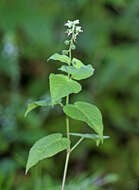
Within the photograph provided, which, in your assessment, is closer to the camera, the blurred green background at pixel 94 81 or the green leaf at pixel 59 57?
the green leaf at pixel 59 57

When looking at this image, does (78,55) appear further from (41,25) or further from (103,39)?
(41,25)

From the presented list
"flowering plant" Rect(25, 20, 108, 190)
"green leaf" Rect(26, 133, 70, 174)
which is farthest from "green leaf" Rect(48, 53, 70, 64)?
"green leaf" Rect(26, 133, 70, 174)

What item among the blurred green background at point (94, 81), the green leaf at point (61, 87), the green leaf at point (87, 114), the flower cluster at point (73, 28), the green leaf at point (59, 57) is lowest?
the blurred green background at point (94, 81)

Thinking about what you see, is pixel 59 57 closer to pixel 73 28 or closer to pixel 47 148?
pixel 73 28

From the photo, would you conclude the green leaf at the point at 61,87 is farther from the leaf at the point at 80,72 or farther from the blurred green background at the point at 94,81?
the blurred green background at the point at 94,81

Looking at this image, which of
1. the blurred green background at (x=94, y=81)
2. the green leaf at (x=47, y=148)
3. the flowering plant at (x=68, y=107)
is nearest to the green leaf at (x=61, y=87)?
the flowering plant at (x=68, y=107)

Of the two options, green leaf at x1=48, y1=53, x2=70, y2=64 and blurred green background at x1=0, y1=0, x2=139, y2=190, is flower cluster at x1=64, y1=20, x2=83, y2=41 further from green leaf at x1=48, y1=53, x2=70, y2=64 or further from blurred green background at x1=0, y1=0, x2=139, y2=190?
blurred green background at x1=0, y1=0, x2=139, y2=190

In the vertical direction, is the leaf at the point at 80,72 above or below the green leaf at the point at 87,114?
above
